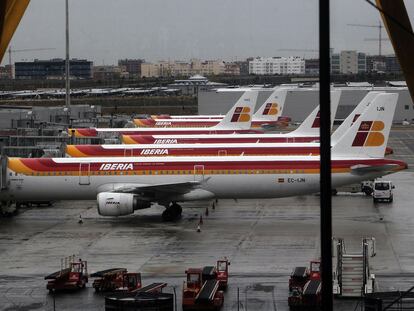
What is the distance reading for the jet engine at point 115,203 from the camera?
40.5 metres

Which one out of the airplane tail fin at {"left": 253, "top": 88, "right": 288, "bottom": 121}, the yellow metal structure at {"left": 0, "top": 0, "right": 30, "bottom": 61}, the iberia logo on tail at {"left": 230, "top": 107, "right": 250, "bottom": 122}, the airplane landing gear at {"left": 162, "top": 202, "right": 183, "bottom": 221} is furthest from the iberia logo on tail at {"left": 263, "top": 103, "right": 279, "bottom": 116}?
the yellow metal structure at {"left": 0, "top": 0, "right": 30, "bottom": 61}

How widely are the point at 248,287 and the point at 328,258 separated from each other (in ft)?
54.8

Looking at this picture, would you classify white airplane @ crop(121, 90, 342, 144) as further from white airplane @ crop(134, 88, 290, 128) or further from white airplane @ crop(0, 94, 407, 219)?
white airplane @ crop(134, 88, 290, 128)

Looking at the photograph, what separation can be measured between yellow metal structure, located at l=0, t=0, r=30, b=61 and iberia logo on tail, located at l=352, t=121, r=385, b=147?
30.9m

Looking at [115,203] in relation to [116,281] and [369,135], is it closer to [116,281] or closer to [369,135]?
[116,281]

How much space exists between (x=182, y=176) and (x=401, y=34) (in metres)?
28.7

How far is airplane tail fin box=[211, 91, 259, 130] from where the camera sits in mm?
78625

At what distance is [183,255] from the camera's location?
3362 centimetres

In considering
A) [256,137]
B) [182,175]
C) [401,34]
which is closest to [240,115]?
[256,137]

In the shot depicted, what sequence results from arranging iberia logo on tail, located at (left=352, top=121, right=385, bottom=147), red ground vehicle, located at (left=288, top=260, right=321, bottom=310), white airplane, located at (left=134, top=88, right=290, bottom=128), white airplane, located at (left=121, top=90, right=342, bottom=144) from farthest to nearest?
white airplane, located at (left=134, top=88, right=290, bottom=128) → white airplane, located at (left=121, top=90, right=342, bottom=144) → iberia logo on tail, located at (left=352, top=121, right=385, bottom=147) → red ground vehicle, located at (left=288, top=260, right=321, bottom=310)

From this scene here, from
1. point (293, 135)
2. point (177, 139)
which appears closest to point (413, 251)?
point (293, 135)

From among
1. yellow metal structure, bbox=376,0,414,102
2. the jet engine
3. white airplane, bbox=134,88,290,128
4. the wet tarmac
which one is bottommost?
the wet tarmac

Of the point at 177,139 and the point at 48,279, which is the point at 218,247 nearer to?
the point at 48,279

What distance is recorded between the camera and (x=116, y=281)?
27328 millimetres
